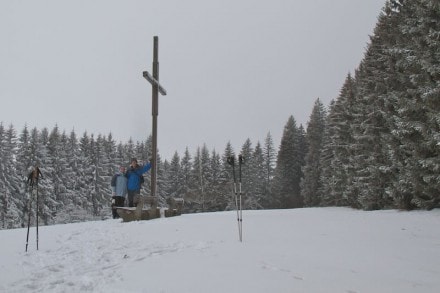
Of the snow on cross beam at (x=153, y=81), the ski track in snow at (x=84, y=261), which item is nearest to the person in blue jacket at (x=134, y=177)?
the snow on cross beam at (x=153, y=81)

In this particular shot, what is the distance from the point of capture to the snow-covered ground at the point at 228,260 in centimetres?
480

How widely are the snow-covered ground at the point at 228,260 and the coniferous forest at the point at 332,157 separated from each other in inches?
264

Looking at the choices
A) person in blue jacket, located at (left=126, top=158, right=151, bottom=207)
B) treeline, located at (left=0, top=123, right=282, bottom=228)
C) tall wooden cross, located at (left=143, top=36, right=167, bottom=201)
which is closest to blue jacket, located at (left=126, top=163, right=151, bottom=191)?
person in blue jacket, located at (left=126, top=158, right=151, bottom=207)

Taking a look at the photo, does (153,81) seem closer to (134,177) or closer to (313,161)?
(134,177)

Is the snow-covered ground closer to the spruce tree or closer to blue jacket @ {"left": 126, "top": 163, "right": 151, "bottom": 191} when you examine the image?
blue jacket @ {"left": 126, "top": 163, "right": 151, "bottom": 191}

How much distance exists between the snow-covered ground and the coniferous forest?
22.0ft

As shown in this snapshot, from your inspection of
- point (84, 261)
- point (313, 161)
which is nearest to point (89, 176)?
point (313, 161)

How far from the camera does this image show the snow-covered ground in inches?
189

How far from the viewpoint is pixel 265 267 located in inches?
215

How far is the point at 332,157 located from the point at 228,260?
1423 inches

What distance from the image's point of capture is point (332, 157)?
4009 cm

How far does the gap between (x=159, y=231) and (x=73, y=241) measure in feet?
6.67

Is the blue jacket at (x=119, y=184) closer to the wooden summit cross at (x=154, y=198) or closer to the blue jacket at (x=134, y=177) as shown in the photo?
the blue jacket at (x=134, y=177)

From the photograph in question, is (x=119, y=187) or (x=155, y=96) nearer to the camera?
(x=155, y=96)
